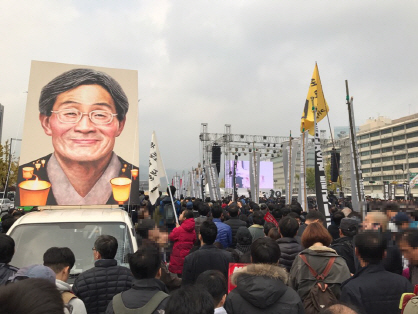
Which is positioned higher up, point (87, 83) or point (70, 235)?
point (87, 83)

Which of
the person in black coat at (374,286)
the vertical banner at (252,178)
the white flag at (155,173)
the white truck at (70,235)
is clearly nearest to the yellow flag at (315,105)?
the vertical banner at (252,178)

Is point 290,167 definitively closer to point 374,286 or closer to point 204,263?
point 204,263

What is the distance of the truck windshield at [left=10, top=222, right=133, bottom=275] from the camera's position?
4.65 metres

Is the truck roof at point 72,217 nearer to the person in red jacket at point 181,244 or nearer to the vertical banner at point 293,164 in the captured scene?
the person in red jacket at point 181,244

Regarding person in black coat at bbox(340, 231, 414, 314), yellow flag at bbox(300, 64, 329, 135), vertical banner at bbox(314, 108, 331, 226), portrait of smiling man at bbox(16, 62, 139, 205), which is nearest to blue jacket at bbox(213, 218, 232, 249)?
portrait of smiling man at bbox(16, 62, 139, 205)

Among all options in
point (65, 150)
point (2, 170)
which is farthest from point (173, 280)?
point (2, 170)

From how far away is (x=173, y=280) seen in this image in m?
4.27

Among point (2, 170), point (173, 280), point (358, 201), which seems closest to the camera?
point (173, 280)

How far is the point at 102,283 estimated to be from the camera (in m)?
3.59

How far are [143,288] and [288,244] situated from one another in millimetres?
2438

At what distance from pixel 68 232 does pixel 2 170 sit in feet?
109

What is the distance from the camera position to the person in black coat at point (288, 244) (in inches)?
189

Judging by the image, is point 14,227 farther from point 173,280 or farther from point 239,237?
point 239,237

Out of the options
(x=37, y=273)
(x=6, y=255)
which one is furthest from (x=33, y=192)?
(x=37, y=273)
